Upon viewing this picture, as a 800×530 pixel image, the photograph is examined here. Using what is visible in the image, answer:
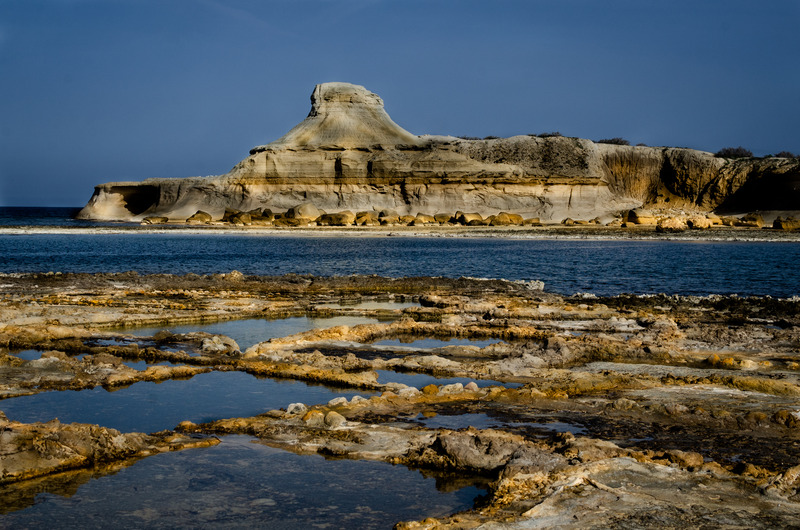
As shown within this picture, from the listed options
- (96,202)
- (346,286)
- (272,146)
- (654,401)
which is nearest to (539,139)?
(272,146)

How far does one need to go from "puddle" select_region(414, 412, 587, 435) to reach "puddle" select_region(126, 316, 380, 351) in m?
6.32

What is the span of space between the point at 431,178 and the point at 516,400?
7222cm

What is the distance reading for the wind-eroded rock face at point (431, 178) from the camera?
270 feet

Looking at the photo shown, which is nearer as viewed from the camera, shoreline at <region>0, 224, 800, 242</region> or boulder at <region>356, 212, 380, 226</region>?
shoreline at <region>0, 224, 800, 242</region>

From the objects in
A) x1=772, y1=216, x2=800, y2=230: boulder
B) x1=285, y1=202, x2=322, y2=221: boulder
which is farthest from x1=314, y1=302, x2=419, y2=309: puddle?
x1=772, y1=216, x2=800, y2=230: boulder

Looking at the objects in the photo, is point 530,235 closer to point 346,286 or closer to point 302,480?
point 346,286

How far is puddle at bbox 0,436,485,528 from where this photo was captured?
6.46 meters

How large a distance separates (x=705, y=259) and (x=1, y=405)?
35.6m

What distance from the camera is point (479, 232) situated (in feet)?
215

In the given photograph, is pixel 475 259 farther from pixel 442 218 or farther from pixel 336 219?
pixel 442 218

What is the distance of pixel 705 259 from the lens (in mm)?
39188

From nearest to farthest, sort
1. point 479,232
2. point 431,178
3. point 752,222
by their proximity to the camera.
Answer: point 479,232, point 752,222, point 431,178

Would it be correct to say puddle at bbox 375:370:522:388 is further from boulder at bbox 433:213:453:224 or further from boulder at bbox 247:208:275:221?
boulder at bbox 433:213:453:224

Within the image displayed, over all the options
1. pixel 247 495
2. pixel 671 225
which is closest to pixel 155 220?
pixel 671 225
